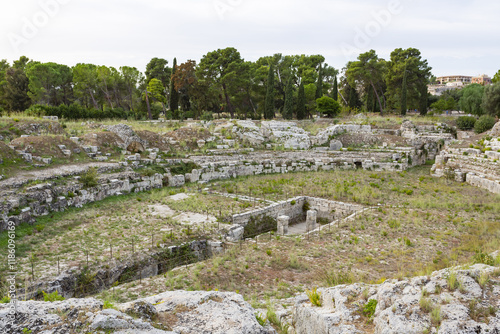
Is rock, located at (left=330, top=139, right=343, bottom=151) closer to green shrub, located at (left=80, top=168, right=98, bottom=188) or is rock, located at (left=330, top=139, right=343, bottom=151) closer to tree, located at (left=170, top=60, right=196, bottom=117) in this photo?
tree, located at (left=170, top=60, right=196, bottom=117)

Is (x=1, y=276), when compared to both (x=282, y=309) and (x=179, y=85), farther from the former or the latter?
(x=179, y=85)

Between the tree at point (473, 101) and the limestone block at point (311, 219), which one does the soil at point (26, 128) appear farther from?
the tree at point (473, 101)

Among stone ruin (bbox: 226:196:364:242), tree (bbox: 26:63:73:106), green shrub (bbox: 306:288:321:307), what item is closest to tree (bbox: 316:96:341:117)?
stone ruin (bbox: 226:196:364:242)

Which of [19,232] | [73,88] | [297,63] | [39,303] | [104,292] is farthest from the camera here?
[297,63]

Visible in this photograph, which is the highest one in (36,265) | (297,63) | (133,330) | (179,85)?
(297,63)

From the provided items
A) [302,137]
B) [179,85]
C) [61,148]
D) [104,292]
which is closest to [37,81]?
[179,85]

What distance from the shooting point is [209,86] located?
1404 inches

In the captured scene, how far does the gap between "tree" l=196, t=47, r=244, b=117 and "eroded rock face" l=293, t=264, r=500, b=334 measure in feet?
101

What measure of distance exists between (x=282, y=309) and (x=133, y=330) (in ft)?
11.7

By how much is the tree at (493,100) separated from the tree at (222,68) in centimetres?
2684

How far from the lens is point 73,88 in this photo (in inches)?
1457

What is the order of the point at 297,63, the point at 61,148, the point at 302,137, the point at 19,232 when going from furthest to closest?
the point at 297,63
the point at 302,137
the point at 61,148
the point at 19,232

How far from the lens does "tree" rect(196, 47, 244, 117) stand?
3381cm

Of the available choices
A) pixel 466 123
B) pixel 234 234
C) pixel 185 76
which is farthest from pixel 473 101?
pixel 234 234
